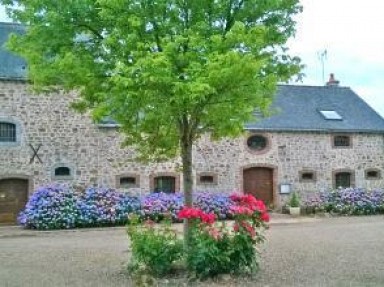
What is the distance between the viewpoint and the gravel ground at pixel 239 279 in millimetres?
8211

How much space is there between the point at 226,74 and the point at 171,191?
13869 mm

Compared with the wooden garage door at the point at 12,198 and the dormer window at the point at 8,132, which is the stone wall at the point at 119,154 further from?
the wooden garage door at the point at 12,198

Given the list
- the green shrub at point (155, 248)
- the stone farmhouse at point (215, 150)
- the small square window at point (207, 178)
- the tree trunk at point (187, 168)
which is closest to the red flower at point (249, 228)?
the green shrub at point (155, 248)

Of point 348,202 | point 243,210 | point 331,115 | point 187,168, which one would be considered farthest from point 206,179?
point 243,210

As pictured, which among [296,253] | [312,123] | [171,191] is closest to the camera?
[296,253]

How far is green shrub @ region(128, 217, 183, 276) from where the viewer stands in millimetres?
8305

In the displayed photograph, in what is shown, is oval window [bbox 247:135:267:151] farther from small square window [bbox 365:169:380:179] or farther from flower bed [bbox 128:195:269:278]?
flower bed [bbox 128:195:269:278]

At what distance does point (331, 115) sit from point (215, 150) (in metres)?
6.31

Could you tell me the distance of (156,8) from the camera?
8180mm

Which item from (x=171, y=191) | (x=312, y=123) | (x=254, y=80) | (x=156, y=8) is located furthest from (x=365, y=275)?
(x=312, y=123)

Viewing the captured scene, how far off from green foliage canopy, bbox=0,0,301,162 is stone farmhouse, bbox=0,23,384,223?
9274mm

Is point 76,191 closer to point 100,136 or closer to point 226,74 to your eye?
point 100,136

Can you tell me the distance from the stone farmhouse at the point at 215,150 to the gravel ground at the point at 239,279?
10.0 ft

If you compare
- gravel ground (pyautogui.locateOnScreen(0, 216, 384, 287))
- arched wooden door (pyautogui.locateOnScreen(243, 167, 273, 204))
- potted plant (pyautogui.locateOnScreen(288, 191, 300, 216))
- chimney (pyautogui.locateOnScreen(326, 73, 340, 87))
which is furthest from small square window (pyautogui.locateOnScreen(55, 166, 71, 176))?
chimney (pyautogui.locateOnScreen(326, 73, 340, 87))
